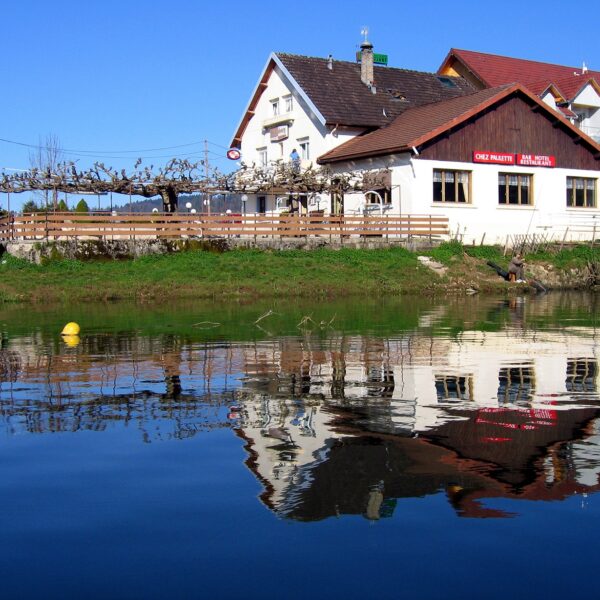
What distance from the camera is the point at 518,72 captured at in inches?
2234

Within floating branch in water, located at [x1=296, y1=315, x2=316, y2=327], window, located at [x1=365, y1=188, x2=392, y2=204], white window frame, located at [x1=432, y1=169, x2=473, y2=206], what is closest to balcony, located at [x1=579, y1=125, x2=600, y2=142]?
white window frame, located at [x1=432, y1=169, x2=473, y2=206]

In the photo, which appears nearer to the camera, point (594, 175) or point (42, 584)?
point (42, 584)

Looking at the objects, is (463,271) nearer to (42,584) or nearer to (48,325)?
(48,325)

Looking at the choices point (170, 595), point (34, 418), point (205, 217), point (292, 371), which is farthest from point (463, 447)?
point (205, 217)

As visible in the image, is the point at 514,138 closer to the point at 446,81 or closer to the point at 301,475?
the point at 446,81

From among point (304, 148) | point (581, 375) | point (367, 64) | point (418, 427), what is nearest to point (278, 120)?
point (304, 148)

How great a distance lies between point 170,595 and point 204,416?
4464 mm

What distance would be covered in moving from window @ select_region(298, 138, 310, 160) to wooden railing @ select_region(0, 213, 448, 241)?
26.0 feet

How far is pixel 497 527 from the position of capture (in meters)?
5.47

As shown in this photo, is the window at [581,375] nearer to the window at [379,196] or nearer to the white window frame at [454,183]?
the white window frame at [454,183]

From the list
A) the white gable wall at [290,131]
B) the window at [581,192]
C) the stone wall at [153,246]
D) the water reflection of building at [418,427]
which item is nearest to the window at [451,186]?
the stone wall at [153,246]

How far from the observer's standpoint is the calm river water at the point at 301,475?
485 cm

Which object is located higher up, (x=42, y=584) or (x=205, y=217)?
(x=205, y=217)

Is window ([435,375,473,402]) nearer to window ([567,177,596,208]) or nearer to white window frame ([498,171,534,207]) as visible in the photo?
white window frame ([498,171,534,207])
